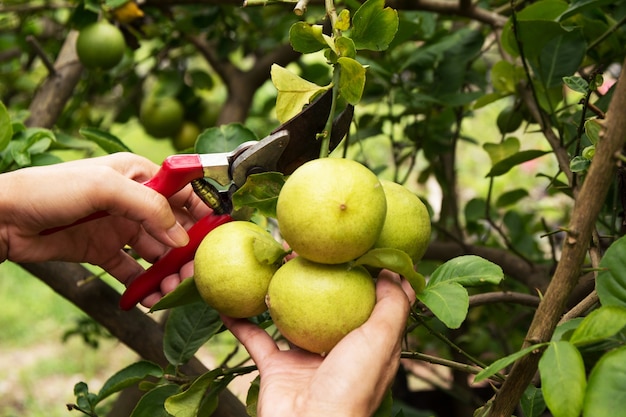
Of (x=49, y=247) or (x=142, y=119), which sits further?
(x=142, y=119)

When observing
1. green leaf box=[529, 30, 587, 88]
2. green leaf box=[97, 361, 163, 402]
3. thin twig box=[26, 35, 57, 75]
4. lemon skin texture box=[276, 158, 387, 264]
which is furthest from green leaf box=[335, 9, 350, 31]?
thin twig box=[26, 35, 57, 75]

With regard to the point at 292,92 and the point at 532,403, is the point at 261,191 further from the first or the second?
the point at 532,403

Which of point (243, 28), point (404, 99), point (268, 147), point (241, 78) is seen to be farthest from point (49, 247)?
point (243, 28)

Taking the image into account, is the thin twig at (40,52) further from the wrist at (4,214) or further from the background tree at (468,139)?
the wrist at (4,214)

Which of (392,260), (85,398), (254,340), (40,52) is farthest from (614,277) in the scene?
(40,52)

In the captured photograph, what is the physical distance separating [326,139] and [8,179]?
50 cm

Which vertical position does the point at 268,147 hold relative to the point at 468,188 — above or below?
above

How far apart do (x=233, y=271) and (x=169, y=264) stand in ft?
0.89

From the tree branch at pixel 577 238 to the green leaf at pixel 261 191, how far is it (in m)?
0.34

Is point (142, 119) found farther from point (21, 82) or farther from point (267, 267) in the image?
point (267, 267)

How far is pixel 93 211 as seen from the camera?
1.09 metres

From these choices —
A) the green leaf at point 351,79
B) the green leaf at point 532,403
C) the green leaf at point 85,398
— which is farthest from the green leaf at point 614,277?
the green leaf at point 85,398

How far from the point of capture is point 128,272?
1278 mm

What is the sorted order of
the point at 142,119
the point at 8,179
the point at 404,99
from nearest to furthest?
the point at 8,179 < the point at 404,99 < the point at 142,119
